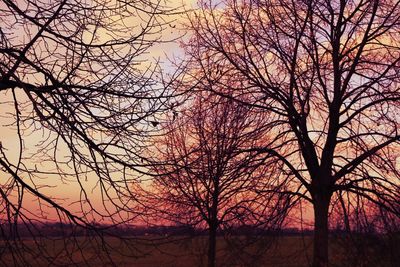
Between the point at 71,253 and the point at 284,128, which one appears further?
the point at 284,128

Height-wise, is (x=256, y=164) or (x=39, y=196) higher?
(x=256, y=164)

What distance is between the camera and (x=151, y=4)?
6.46 m

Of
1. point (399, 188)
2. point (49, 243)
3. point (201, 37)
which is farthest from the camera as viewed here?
point (201, 37)

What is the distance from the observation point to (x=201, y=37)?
11.2 meters

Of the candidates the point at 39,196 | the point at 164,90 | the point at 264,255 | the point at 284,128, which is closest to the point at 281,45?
the point at 284,128

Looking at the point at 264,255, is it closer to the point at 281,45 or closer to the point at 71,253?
the point at 281,45

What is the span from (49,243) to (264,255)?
622cm

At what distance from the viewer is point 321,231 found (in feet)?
32.7

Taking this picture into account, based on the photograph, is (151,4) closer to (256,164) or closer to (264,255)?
(256,164)

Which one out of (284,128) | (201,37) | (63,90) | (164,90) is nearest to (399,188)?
(284,128)

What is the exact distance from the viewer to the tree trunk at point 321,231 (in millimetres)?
9789

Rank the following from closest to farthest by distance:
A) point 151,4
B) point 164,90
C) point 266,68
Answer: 1. point 164,90
2. point 151,4
3. point 266,68

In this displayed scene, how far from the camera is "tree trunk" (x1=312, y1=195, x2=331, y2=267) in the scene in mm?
9789

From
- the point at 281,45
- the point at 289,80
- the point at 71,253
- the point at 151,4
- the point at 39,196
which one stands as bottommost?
the point at 71,253
